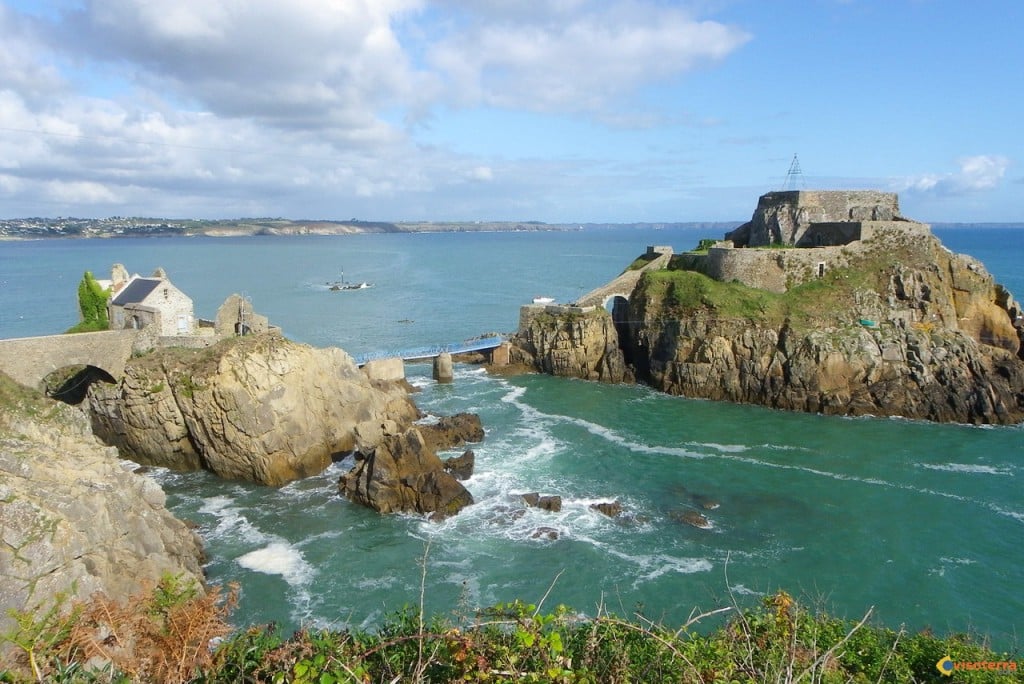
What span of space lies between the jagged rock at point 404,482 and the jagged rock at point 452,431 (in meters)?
4.61

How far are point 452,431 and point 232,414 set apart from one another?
9323 mm

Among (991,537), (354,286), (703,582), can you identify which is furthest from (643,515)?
(354,286)

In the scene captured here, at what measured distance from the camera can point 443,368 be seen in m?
42.8

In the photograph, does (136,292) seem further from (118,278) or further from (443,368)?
(443,368)

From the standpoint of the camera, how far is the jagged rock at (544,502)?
24156 millimetres

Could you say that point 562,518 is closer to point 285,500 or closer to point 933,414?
point 285,500

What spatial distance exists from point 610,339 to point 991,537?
24721mm

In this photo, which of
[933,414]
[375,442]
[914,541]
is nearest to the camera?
[914,541]

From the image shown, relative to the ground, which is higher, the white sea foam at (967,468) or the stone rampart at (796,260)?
the stone rampart at (796,260)

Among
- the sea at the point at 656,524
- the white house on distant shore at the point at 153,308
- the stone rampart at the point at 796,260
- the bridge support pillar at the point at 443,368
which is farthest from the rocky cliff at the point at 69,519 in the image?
the stone rampart at the point at 796,260

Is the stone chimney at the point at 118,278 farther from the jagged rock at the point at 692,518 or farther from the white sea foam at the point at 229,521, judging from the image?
the jagged rock at the point at 692,518

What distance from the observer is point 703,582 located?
1958 centimetres

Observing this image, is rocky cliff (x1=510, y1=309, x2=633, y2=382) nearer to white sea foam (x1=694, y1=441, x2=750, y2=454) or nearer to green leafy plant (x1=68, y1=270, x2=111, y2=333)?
white sea foam (x1=694, y1=441, x2=750, y2=454)

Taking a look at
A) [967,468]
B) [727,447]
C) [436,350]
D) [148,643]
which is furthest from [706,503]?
[436,350]
